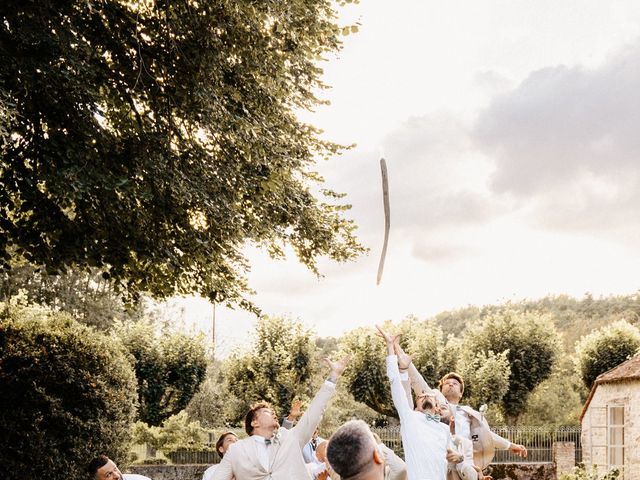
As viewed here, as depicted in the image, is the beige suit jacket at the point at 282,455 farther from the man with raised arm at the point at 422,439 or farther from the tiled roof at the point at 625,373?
the tiled roof at the point at 625,373

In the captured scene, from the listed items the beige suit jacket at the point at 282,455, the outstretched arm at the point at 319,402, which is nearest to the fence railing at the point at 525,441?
the beige suit jacket at the point at 282,455

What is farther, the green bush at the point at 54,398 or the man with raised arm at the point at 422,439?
the green bush at the point at 54,398

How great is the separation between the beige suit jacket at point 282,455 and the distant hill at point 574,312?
71.9 meters

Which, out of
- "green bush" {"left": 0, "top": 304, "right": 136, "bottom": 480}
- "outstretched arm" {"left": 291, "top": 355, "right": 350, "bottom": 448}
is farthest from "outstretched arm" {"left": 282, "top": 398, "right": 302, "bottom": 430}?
"green bush" {"left": 0, "top": 304, "right": 136, "bottom": 480}

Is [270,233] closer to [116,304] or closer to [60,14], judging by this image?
[60,14]

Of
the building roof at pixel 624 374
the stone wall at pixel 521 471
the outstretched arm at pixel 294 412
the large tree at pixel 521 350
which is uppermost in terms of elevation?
the large tree at pixel 521 350

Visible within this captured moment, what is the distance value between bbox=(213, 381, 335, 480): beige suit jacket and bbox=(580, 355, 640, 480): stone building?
798 inches

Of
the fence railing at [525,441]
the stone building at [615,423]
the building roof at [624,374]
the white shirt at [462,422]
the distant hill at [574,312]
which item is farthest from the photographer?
the distant hill at [574,312]

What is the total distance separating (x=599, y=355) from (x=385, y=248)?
116 ft

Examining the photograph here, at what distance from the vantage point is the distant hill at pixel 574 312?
83875 millimetres

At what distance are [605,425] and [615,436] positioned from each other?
0.44 metres

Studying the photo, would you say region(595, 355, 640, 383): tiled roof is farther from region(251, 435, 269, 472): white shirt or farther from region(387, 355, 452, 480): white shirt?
region(387, 355, 452, 480): white shirt

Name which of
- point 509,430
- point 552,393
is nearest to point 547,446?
point 509,430

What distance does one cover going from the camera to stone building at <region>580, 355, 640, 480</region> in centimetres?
2529
